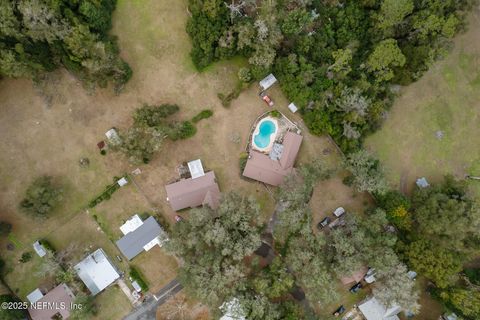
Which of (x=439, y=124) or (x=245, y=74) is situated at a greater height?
(x=245, y=74)

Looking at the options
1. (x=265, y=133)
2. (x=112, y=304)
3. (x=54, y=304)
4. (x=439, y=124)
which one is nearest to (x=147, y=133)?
(x=265, y=133)

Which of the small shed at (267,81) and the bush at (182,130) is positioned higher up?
the bush at (182,130)

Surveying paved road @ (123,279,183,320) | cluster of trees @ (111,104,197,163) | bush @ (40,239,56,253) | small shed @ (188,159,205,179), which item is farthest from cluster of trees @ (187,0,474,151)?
bush @ (40,239,56,253)

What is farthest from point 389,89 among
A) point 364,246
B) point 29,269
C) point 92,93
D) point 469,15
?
point 29,269

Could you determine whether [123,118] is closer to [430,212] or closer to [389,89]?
[389,89]

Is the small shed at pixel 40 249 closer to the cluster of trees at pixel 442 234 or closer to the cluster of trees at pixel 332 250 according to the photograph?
the cluster of trees at pixel 332 250

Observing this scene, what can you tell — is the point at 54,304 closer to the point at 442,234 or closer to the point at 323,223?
the point at 323,223

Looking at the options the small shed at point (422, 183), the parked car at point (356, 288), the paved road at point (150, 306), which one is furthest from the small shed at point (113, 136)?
the small shed at point (422, 183)
